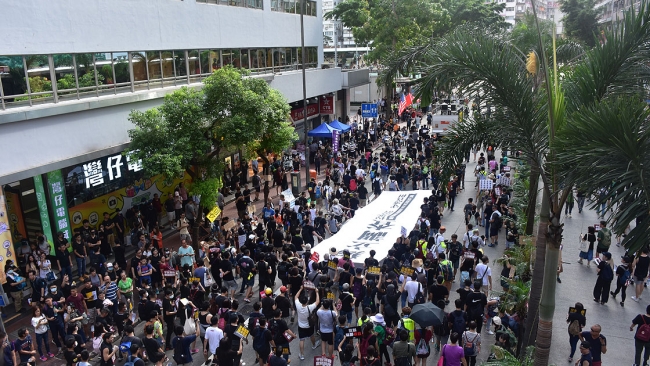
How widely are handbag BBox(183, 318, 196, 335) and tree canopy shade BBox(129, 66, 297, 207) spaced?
4.85 m

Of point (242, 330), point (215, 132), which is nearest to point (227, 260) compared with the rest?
point (242, 330)

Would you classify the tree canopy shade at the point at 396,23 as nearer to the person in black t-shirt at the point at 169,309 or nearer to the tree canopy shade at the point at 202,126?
the tree canopy shade at the point at 202,126

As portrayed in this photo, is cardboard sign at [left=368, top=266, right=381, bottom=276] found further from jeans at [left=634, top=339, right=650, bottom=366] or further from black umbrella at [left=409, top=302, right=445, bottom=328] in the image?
jeans at [left=634, top=339, right=650, bottom=366]

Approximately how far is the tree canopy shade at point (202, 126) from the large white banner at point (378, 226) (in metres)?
4.03

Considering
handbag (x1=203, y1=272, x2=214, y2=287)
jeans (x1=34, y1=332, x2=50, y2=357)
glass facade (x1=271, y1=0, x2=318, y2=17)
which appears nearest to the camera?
jeans (x1=34, y1=332, x2=50, y2=357)

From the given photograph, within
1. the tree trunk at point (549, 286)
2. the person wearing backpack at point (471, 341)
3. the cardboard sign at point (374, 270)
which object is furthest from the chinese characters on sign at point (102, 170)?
the tree trunk at point (549, 286)

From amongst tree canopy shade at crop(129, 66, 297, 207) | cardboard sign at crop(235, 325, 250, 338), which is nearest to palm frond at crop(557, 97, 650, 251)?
cardboard sign at crop(235, 325, 250, 338)

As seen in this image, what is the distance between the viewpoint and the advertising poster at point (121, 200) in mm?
16641

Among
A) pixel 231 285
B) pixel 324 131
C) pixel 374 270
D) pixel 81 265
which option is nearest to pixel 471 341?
pixel 374 270

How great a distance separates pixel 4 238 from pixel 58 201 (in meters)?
1.81

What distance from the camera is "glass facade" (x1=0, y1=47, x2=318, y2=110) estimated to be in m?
13.7

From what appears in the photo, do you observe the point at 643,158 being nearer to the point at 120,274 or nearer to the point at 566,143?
the point at 566,143

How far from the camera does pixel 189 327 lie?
10.8 metres

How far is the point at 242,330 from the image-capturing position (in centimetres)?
962
